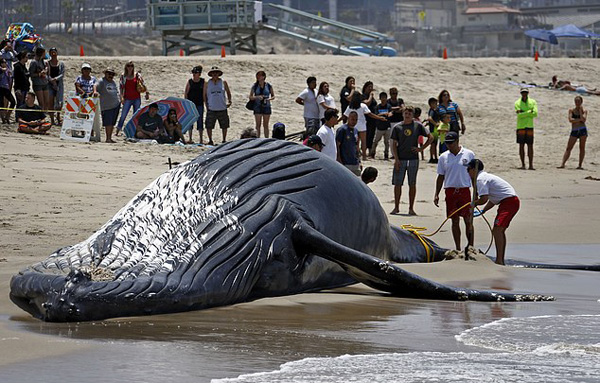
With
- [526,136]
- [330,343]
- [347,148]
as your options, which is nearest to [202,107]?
[526,136]

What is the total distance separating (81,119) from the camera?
19.7 metres

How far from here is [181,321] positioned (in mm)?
6469

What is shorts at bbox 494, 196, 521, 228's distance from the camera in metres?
11.1

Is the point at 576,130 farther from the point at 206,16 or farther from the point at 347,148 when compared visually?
the point at 206,16

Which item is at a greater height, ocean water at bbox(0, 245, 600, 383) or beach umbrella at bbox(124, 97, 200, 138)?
beach umbrella at bbox(124, 97, 200, 138)

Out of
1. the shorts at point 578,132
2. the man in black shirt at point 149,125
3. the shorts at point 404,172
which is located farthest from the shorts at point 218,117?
the shorts at point 578,132

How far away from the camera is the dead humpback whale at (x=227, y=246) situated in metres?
6.43

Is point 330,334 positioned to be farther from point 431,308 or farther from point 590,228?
point 590,228

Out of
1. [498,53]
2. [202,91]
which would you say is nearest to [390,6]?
[498,53]

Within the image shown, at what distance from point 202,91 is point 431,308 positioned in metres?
14.4

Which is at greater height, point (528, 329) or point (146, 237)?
point (146, 237)

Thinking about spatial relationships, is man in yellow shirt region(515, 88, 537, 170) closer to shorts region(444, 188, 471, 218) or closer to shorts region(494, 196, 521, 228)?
shorts region(444, 188, 471, 218)

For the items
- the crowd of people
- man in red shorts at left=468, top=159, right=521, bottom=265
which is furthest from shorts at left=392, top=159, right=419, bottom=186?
man in red shorts at left=468, top=159, right=521, bottom=265

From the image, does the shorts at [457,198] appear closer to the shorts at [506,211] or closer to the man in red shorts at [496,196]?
the man in red shorts at [496,196]
